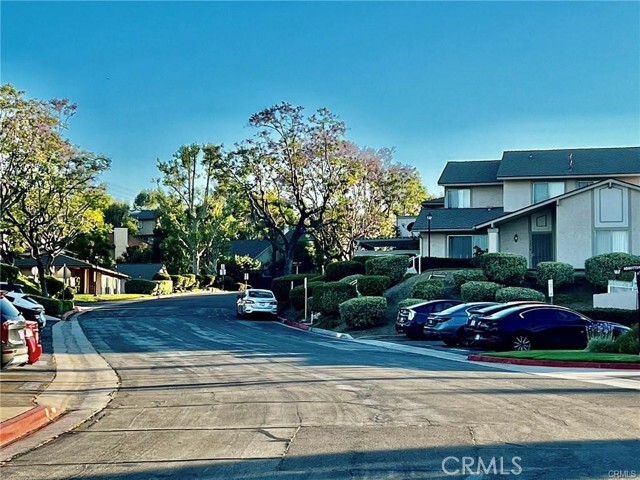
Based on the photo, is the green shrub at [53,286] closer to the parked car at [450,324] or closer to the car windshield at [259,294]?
the car windshield at [259,294]

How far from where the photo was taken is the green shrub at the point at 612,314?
30.3 meters

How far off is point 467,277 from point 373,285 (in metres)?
→ 4.32

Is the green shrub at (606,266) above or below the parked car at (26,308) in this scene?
above

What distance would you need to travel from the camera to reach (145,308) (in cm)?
5391

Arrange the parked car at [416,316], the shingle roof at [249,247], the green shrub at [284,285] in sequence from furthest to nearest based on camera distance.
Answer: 1. the shingle roof at [249,247]
2. the green shrub at [284,285]
3. the parked car at [416,316]

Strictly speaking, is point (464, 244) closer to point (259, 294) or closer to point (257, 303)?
point (259, 294)

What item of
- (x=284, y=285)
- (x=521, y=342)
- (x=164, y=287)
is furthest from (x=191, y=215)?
(x=521, y=342)

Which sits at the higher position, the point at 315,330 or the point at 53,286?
the point at 53,286

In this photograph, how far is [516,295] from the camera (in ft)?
112

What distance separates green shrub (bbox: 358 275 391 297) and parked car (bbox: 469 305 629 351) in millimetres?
14159

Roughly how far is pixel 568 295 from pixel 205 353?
1875 cm

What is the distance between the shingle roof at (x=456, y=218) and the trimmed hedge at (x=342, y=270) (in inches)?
149

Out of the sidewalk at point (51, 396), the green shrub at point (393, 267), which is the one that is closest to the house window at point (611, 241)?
the green shrub at point (393, 267)

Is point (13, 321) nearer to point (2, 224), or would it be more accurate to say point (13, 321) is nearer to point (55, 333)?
point (55, 333)
